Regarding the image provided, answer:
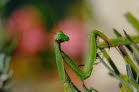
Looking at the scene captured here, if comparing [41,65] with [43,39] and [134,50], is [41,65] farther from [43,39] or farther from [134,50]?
[134,50]

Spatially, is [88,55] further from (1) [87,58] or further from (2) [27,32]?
(2) [27,32]

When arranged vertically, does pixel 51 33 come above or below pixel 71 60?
below

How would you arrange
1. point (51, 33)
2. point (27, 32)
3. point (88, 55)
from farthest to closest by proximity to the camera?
point (51, 33)
point (27, 32)
point (88, 55)

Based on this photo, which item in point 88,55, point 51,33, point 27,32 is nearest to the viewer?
point 88,55

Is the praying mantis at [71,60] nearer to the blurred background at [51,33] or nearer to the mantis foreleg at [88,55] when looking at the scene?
the mantis foreleg at [88,55]

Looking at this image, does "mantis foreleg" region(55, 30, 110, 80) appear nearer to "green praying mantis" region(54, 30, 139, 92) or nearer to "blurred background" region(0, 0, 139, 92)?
"green praying mantis" region(54, 30, 139, 92)

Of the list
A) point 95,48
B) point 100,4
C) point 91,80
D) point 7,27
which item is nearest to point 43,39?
point 7,27

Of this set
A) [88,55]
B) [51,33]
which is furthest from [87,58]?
[51,33]

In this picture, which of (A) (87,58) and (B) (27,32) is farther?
(B) (27,32)
